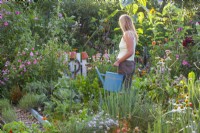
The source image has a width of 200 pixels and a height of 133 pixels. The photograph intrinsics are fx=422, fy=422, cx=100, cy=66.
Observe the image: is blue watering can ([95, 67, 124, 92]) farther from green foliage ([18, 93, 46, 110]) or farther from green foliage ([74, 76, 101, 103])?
green foliage ([18, 93, 46, 110])

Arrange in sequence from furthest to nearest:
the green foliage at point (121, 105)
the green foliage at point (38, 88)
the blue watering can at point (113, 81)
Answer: the green foliage at point (38, 88) < the blue watering can at point (113, 81) < the green foliage at point (121, 105)

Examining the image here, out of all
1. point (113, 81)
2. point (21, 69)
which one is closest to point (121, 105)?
point (113, 81)

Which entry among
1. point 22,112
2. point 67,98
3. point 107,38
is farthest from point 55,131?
point 107,38

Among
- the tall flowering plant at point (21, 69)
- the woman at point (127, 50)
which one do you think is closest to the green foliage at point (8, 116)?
the tall flowering plant at point (21, 69)

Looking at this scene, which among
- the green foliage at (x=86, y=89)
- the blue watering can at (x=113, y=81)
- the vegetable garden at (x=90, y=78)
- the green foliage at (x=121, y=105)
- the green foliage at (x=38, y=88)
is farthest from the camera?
the green foliage at (x=38, y=88)

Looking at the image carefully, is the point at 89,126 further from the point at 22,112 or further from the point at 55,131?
the point at 22,112

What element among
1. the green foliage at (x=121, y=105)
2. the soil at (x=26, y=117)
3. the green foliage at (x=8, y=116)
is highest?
the green foliage at (x=121, y=105)

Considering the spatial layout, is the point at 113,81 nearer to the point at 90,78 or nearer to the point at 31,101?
the point at 31,101

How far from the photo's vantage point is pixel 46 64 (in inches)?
315

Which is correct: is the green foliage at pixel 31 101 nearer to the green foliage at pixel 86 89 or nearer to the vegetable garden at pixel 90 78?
the vegetable garden at pixel 90 78

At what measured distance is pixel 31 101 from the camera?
6715 millimetres

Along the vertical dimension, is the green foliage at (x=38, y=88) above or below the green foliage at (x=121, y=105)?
below

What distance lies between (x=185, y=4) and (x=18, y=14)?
20.8 ft

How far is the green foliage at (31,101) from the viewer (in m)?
6.72
